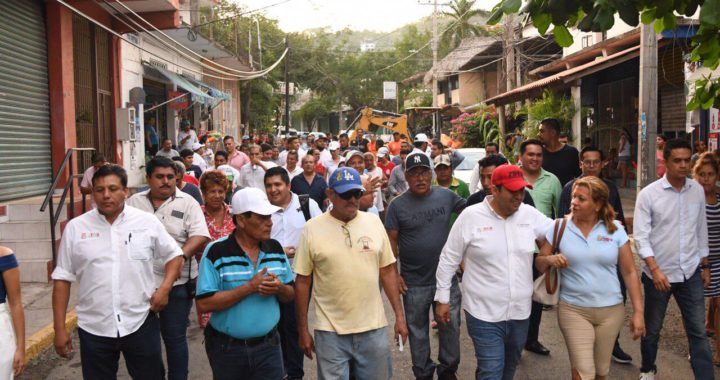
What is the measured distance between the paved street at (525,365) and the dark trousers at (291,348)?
0.41 meters

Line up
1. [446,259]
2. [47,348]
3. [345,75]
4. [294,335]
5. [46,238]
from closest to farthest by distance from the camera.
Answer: [446,259]
[294,335]
[47,348]
[46,238]
[345,75]

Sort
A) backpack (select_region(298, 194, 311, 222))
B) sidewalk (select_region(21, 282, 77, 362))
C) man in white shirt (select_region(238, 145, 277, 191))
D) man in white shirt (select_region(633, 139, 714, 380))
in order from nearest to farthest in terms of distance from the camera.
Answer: man in white shirt (select_region(633, 139, 714, 380)) → backpack (select_region(298, 194, 311, 222)) → sidewalk (select_region(21, 282, 77, 362)) → man in white shirt (select_region(238, 145, 277, 191))

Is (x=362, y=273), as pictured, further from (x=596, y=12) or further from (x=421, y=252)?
(x=596, y=12)

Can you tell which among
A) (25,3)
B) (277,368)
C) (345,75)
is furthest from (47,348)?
(345,75)

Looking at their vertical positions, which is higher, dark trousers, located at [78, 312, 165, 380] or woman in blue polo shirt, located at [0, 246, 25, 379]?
woman in blue polo shirt, located at [0, 246, 25, 379]

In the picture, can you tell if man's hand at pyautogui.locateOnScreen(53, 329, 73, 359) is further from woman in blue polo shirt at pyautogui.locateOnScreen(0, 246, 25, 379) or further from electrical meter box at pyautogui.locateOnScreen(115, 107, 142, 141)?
electrical meter box at pyautogui.locateOnScreen(115, 107, 142, 141)

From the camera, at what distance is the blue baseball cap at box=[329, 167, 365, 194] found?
14.9 feet

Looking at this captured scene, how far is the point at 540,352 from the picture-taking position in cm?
673

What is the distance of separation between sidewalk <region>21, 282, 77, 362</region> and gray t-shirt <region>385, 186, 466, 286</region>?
11.3 ft

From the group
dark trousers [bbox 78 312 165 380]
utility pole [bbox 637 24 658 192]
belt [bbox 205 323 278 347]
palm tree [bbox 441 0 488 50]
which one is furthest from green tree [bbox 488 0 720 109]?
palm tree [bbox 441 0 488 50]

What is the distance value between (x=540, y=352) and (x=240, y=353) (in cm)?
355

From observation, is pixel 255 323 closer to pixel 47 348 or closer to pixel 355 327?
pixel 355 327

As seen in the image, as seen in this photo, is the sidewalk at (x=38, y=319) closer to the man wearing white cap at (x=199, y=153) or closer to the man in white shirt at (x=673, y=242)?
the man wearing white cap at (x=199, y=153)

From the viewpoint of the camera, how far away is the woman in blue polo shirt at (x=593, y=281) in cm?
484
